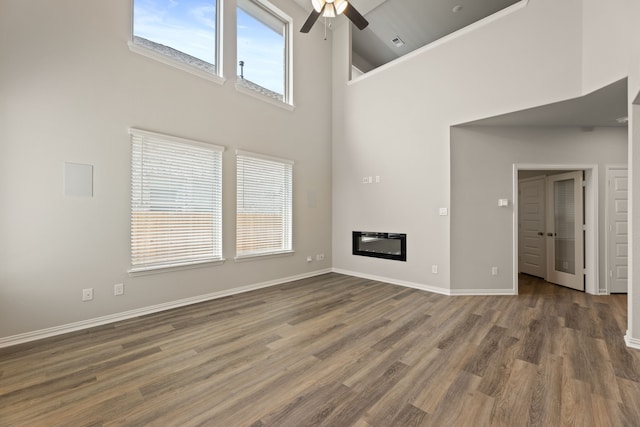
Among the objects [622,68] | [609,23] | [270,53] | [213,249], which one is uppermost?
[270,53]

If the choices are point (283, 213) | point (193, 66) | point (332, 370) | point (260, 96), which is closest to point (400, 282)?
point (283, 213)

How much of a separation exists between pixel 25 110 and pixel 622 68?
612 cm

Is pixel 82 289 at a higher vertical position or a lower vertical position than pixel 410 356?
higher

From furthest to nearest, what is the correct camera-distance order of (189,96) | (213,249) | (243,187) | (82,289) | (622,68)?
(243,187), (213,249), (189,96), (82,289), (622,68)

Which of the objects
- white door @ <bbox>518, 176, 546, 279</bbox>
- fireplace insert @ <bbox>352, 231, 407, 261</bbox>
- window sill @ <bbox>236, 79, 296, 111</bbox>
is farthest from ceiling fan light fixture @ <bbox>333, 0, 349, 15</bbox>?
white door @ <bbox>518, 176, 546, 279</bbox>

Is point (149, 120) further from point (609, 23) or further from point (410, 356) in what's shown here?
point (609, 23)

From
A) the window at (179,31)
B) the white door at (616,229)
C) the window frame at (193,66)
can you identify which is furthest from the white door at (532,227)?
the window at (179,31)

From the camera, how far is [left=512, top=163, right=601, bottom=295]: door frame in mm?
4488

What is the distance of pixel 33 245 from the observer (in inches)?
111

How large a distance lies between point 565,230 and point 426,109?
345cm

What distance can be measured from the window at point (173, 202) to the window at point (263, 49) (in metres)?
1.63

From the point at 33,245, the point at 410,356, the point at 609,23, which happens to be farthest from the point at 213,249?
the point at 609,23

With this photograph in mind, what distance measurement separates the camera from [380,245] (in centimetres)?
546

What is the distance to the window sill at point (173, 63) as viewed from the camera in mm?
3477
